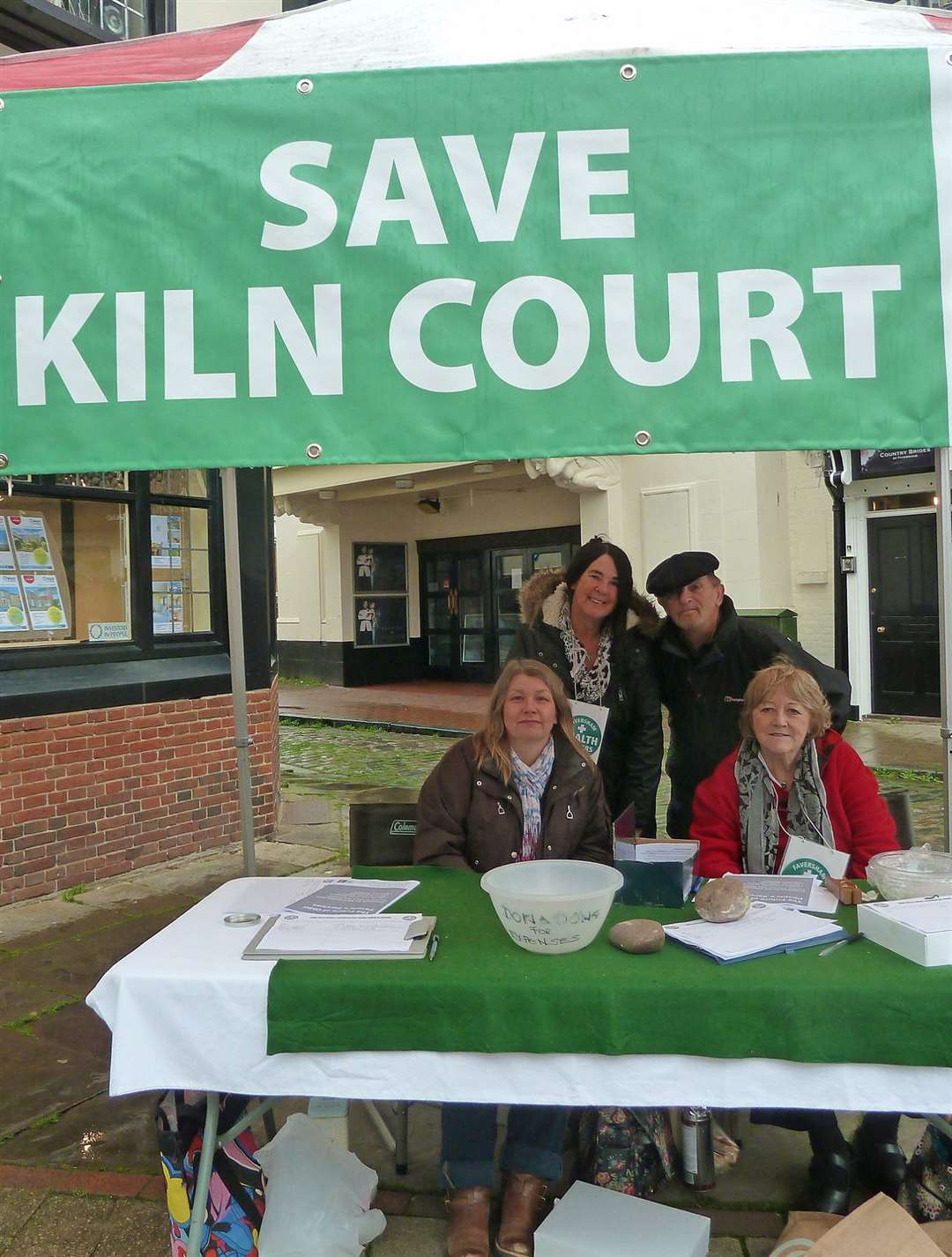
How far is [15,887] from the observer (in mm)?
5273

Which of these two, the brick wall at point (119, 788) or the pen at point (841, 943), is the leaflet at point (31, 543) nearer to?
the brick wall at point (119, 788)

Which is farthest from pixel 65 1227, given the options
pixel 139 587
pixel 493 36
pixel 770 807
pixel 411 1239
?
pixel 139 587

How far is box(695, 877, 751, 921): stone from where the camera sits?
88.9 inches

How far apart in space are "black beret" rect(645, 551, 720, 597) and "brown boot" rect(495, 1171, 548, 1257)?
1.79 m

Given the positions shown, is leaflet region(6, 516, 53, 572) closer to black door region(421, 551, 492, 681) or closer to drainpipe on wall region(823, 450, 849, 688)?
drainpipe on wall region(823, 450, 849, 688)

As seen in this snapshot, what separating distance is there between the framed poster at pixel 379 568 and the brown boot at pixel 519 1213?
14674 millimetres

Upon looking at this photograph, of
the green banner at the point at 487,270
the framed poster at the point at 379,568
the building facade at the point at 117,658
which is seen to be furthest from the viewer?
the framed poster at the point at 379,568

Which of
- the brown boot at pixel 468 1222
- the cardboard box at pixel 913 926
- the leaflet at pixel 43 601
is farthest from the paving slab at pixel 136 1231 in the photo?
the leaflet at pixel 43 601

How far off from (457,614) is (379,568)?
5.31 feet

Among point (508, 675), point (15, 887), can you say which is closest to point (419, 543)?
point (15, 887)

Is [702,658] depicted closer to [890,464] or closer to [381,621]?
[890,464]

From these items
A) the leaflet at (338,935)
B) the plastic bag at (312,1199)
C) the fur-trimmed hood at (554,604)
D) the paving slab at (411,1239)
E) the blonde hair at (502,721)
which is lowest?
the paving slab at (411,1239)

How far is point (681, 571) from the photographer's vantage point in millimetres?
3291

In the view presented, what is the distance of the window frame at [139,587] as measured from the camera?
18.3ft
